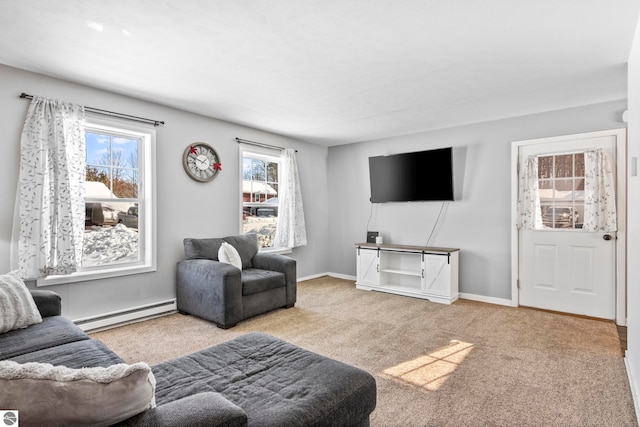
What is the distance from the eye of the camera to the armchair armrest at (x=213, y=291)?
138 inches

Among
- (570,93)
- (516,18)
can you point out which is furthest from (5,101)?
(570,93)

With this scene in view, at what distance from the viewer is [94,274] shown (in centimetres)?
345

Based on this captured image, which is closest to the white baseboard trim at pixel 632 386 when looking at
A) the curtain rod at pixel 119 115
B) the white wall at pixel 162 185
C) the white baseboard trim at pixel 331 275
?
the white baseboard trim at pixel 331 275

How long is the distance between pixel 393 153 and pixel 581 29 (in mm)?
3206

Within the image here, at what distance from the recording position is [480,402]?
2.18 meters

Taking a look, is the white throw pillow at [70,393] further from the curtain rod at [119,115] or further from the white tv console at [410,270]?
the white tv console at [410,270]

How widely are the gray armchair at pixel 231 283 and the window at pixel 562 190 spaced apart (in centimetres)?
312

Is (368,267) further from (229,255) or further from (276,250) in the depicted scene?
(229,255)

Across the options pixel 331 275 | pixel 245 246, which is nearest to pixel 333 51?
pixel 245 246

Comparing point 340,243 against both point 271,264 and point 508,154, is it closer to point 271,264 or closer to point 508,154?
point 271,264

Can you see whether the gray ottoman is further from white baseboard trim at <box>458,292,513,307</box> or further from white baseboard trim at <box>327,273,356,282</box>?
white baseboard trim at <box>327,273,356,282</box>

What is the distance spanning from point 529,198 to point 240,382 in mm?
4036

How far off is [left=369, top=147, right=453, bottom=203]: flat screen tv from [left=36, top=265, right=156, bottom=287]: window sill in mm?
3411

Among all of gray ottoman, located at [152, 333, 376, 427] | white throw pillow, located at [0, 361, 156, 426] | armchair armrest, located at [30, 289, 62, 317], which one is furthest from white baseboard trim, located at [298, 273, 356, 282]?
white throw pillow, located at [0, 361, 156, 426]
